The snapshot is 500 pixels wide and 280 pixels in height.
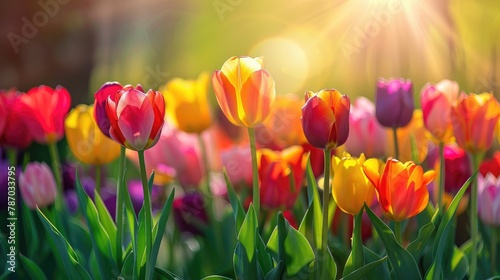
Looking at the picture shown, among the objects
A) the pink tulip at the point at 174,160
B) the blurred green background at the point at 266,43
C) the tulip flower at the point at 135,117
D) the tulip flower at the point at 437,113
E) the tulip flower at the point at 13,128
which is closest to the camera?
the tulip flower at the point at 135,117

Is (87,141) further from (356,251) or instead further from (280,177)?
(356,251)

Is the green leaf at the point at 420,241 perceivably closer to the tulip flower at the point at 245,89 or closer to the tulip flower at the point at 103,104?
the tulip flower at the point at 245,89

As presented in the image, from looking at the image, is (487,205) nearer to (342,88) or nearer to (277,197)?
(277,197)

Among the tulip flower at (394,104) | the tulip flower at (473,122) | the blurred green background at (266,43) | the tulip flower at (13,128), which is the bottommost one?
the tulip flower at (473,122)

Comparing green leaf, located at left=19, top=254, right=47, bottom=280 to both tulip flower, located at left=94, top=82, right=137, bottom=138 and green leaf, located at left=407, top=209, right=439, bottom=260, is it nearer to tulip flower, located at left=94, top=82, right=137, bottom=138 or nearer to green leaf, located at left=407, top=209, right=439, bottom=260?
tulip flower, located at left=94, top=82, right=137, bottom=138

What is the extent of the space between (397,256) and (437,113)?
246 millimetres

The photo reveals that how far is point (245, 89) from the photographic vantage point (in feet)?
2.54

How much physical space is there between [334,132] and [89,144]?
0.45m

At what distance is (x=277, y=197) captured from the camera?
971mm

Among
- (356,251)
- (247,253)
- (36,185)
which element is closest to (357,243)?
(356,251)

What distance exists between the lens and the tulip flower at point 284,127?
119 centimetres

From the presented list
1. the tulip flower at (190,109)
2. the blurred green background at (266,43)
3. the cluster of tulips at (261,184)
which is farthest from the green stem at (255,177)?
the blurred green background at (266,43)

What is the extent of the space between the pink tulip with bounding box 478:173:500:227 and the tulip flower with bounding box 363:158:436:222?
25 centimetres

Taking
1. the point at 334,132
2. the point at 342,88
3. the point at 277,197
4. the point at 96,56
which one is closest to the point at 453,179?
the point at 277,197
